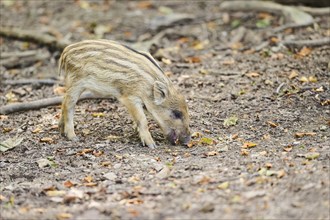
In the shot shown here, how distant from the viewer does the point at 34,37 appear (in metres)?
11.1

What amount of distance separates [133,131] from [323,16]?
4572 millimetres

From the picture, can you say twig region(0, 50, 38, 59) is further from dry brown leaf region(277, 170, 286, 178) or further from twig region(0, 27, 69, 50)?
dry brown leaf region(277, 170, 286, 178)

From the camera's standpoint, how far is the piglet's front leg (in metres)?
7.28

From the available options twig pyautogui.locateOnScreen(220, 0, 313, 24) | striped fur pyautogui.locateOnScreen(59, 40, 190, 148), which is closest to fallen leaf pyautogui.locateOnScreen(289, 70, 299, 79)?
twig pyautogui.locateOnScreen(220, 0, 313, 24)

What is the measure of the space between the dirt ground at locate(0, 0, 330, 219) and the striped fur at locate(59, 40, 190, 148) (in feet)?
0.80

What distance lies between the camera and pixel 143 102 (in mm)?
7449

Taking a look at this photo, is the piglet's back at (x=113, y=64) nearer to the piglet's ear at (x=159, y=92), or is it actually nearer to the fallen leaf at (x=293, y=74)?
the piglet's ear at (x=159, y=92)

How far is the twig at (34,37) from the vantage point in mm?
10766

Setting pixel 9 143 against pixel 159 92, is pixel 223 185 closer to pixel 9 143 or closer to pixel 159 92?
pixel 159 92

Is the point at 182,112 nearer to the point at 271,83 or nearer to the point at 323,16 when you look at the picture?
the point at 271,83

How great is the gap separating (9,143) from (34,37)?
12.9 ft

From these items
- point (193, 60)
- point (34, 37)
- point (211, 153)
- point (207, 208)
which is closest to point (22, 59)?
point (34, 37)

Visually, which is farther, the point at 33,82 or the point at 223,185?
the point at 33,82

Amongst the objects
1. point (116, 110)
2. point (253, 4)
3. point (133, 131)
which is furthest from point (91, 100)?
point (253, 4)
